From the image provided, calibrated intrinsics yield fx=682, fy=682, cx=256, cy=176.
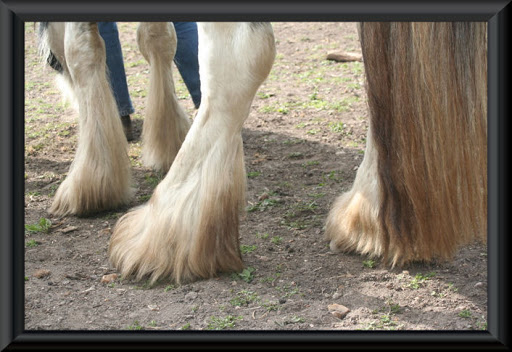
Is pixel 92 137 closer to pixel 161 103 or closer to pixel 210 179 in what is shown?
pixel 161 103

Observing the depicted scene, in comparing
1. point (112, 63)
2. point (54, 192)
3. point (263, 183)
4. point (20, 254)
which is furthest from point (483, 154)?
point (112, 63)

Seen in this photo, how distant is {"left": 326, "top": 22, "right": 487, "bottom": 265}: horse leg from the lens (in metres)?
2.17

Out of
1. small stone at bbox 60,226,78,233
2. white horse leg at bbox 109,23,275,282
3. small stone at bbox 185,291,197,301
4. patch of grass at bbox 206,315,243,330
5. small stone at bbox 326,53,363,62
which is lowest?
patch of grass at bbox 206,315,243,330

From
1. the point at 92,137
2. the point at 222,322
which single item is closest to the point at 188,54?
the point at 92,137

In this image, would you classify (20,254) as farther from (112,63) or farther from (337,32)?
(337,32)

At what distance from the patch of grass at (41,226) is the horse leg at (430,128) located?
175 cm

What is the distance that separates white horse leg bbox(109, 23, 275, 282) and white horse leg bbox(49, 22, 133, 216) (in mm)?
818

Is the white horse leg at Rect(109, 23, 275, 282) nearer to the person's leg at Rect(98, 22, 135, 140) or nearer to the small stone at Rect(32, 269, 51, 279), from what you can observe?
the small stone at Rect(32, 269, 51, 279)

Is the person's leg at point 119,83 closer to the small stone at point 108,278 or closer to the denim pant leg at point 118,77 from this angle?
the denim pant leg at point 118,77

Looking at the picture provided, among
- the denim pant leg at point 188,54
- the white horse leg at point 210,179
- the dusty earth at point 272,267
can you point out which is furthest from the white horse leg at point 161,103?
the white horse leg at point 210,179

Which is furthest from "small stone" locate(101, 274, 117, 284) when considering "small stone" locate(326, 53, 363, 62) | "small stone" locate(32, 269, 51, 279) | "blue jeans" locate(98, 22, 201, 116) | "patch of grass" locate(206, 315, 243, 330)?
"small stone" locate(326, 53, 363, 62)

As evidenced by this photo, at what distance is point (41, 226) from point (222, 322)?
1.48 m

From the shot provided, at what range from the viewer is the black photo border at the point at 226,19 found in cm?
129

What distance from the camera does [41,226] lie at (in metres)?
3.45
